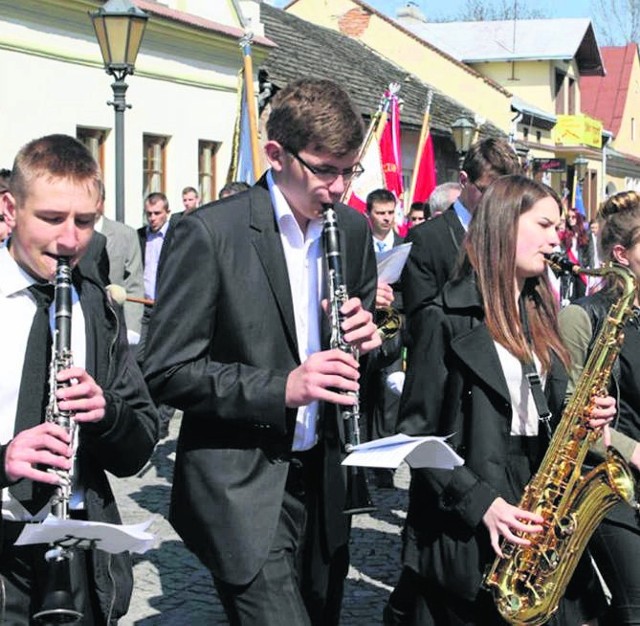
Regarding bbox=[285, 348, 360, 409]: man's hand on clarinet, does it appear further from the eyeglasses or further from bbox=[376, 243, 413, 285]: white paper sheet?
bbox=[376, 243, 413, 285]: white paper sheet

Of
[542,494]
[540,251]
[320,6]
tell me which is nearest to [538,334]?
[540,251]

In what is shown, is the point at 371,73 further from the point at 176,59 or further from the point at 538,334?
the point at 538,334

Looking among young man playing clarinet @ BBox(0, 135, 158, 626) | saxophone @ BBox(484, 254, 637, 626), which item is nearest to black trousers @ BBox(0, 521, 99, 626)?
young man playing clarinet @ BBox(0, 135, 158, 626)

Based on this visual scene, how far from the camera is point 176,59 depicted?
64.5ft

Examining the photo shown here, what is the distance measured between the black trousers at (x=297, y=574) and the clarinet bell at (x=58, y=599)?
685mm

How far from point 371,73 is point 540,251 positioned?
2722cm

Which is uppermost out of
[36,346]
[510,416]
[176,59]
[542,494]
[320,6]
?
[320,6]

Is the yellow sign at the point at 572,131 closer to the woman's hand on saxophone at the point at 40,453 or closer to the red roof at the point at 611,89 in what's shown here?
the red roof at the point at 611,89

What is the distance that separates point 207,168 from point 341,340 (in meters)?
17.8

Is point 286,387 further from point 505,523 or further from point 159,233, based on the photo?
point 159,233

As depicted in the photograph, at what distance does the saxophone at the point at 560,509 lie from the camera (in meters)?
3.88

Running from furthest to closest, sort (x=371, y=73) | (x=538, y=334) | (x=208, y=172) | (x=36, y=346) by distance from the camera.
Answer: (x=371, y=73)
(x=208, y=172)
(x=538, y=334)
(x=36, y=346)

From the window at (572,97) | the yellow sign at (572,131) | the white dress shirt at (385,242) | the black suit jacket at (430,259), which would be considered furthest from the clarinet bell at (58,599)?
the window at (572,97)

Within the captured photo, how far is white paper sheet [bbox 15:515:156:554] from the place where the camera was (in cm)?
288
